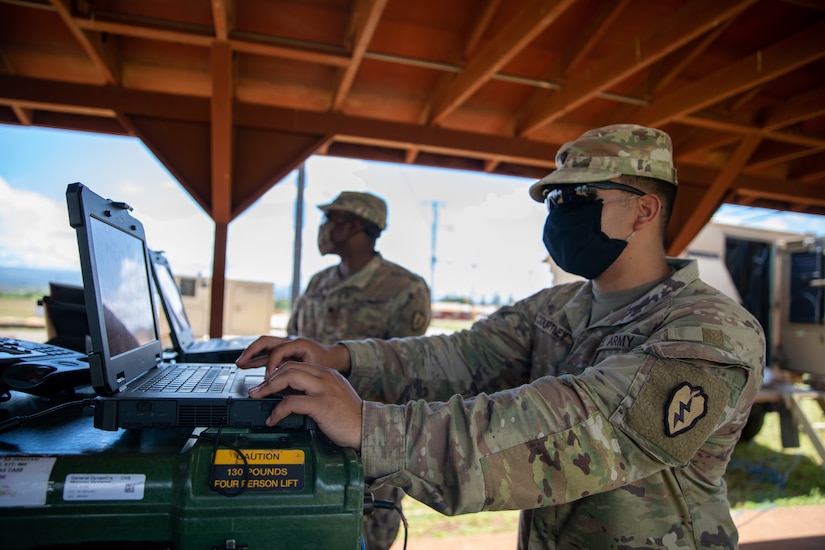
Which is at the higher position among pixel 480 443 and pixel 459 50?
pixel 459 50

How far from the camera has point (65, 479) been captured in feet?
2.27

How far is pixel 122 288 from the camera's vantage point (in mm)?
1128

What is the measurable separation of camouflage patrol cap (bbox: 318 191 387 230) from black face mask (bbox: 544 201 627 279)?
191 cm

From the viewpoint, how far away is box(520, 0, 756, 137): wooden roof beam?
289 centimetres

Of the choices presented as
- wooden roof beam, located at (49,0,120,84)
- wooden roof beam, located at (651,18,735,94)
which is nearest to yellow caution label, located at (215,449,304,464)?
wooden roof beam, located at (49,0,120,84)

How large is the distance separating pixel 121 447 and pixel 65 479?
0.09 meters

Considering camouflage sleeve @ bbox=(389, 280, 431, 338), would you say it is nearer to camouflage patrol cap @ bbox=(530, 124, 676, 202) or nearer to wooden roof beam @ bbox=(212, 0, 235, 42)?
camouflage patrol cap @ bbox=(530, 124, 676, 202)

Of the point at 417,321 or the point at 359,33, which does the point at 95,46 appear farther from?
the point at 417,321

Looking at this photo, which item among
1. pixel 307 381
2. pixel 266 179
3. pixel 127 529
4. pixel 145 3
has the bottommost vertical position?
pixel 127 529

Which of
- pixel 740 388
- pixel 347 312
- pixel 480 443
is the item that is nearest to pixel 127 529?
pixel 480 443

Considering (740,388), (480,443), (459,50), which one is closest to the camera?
(480,443)

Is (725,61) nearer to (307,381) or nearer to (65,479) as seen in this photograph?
(307,381)

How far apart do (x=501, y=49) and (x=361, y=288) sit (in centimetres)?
178

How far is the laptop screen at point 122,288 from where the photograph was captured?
3.12 feet
